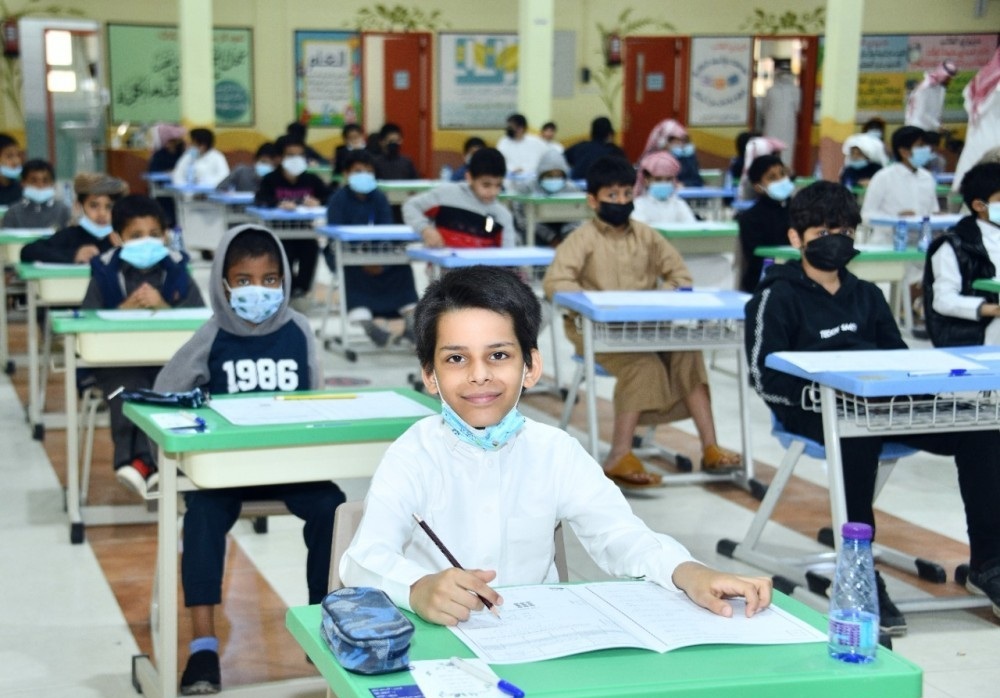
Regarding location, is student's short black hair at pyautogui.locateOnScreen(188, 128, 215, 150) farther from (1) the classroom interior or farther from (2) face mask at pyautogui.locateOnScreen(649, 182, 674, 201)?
(2) face mask at pyautogui.locateOnScreen(649, 182, 674, 201)

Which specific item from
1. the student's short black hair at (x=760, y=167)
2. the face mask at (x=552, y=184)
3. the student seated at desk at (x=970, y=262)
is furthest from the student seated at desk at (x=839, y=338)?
the face mask at (x=552, y=184)

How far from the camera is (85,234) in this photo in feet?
21.4

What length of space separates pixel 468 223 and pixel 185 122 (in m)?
8.58

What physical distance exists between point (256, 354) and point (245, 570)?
37.8 inches

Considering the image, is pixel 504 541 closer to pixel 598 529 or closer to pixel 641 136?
pixel 598 529

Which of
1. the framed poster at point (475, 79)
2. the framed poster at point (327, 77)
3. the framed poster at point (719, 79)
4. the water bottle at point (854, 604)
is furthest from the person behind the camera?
the framed poster at point (719, 79)

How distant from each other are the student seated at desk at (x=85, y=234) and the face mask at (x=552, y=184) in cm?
551

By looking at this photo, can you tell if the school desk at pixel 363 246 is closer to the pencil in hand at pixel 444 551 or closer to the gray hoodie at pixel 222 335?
the gray hoodie at pixel 222 335

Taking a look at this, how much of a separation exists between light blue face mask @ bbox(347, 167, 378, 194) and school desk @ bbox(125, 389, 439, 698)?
602 cm

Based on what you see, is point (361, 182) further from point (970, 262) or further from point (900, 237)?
point (970, 262)

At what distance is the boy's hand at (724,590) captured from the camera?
195cm

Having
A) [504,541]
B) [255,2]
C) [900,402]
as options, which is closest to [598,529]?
[504,541]

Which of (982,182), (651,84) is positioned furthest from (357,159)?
(651,84)

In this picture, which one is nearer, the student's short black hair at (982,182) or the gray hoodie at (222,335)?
the gray hoodie at (222,335)
